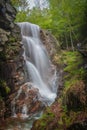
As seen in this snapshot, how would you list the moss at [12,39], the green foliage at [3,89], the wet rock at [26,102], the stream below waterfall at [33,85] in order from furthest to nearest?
1. the moss at [12,39]
2. the green foliage at [3,89]
3. the wet rock at [26,102]
4. the stream below waterfall at [33,85]

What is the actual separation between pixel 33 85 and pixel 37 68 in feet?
11.1

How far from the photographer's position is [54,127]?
7.25 metres

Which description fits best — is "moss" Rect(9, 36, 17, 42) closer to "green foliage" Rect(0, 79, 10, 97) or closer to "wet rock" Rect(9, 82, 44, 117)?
"green foliage" Rect(0, 79, 10, 97)

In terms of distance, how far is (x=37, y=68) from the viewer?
18.9 meters

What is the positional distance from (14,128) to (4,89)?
13.0ft

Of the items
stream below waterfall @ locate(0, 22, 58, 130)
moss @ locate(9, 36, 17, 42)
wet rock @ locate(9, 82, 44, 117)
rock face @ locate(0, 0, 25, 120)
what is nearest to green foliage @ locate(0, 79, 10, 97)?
rock face @ locate(0, 0, 25, 120)

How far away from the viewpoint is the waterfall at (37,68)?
1439 cm

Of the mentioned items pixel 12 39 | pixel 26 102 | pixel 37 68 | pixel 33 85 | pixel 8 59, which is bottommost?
pixel 26 102

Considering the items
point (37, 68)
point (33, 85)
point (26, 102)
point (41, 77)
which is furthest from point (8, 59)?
point (37, 68)

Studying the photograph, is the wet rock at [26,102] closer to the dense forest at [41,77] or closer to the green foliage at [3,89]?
the dense forest at [41,77]

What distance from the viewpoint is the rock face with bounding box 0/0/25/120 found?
1448cm

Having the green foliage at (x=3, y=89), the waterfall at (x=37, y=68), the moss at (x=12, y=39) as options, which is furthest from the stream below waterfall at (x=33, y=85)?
the moss at (x=12, y=39)

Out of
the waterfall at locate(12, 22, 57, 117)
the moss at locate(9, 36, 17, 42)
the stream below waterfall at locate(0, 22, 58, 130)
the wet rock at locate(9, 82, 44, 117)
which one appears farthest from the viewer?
the moss at locate(9, 36, 17, 42)

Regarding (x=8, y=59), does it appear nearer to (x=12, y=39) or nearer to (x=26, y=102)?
(x=12, y=39)
